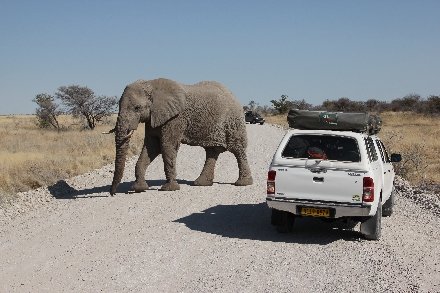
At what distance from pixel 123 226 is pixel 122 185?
5187 millimetres

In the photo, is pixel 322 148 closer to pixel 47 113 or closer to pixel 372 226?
pixel 372 226

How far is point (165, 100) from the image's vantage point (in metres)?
13.5

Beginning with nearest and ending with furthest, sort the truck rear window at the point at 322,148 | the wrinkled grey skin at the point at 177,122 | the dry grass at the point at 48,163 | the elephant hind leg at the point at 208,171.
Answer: the truck rear window at the point at 322,148
the wrinkled grey skin at the point at 177,122
the elephant hind leg at the point at 208,171
the dry grass at the point at 48,163

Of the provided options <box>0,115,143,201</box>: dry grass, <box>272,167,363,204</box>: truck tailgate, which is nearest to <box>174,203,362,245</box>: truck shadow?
<box>272,167,363,204</box>: truck tailgate

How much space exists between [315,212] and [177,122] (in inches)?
240

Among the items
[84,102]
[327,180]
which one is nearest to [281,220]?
[327,180]

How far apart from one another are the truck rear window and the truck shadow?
136 cm

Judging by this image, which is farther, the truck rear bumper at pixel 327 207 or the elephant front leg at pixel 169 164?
the elephant front leg at pixel 169 164

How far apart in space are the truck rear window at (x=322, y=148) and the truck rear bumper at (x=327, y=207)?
2.50 ft

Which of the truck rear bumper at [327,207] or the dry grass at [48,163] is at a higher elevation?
the truck rear bumper at [327,207]

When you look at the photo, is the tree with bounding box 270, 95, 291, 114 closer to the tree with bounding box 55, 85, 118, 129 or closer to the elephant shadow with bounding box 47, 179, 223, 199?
the tree with bounding box 55, 85, 118, 129

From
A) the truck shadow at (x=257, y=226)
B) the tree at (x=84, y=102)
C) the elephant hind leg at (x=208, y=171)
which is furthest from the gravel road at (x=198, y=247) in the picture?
the tree at (x=84, y=102)

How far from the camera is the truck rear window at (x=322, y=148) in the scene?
28.1ft

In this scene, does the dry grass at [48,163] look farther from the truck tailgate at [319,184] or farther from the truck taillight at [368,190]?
the truck taillight at [368,190]
